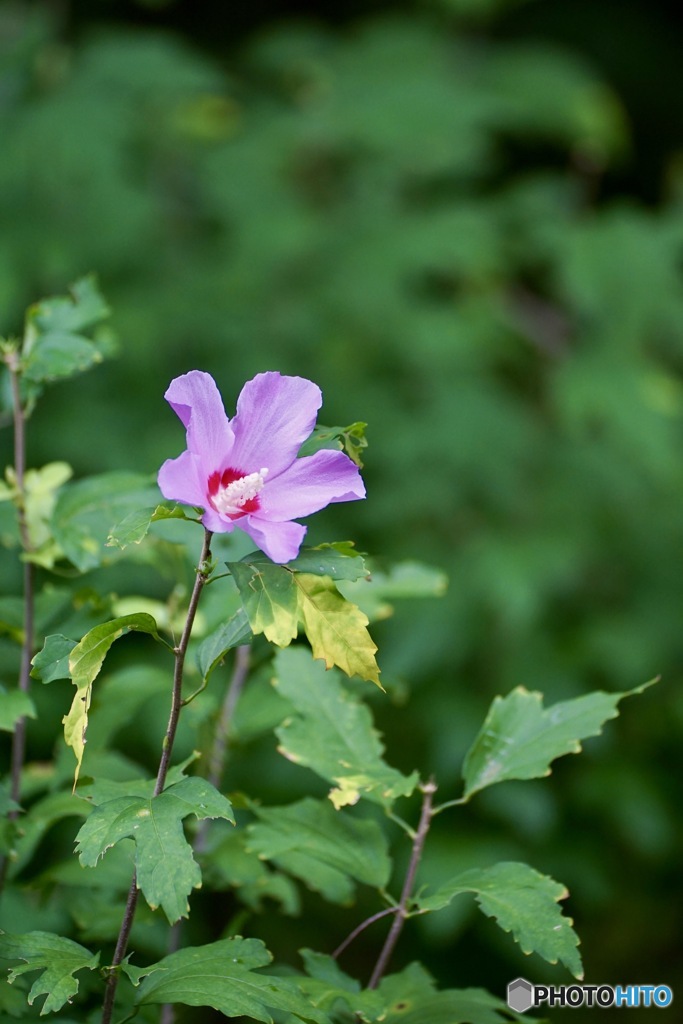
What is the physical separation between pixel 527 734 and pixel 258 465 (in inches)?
13.7

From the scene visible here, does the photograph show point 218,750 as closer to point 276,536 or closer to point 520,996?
point 520,996

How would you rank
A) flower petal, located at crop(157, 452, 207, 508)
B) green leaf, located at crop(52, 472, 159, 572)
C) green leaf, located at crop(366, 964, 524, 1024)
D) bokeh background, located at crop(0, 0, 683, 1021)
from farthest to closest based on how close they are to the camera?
bokeh background, located at crop(0, 0, 683, 1021), green leaf, located at crop(52, 472, 159, 572), green leaf, located at crop(366, 964, 524, 1024), flower petal, located at crop(157, 452, 207, 508)

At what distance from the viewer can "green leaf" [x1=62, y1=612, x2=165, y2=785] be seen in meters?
0.68

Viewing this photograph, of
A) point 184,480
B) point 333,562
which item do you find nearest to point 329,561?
point 333,562

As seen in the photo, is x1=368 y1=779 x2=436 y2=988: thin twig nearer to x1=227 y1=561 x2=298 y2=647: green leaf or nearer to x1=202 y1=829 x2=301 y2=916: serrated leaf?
x1=202 y1=829 x2=301 y2=916: serrated leaf

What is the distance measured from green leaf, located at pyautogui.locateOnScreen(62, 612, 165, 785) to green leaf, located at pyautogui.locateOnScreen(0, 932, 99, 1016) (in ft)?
0.43

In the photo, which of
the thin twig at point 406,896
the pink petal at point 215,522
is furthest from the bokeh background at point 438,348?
the pink petal at point 215,522

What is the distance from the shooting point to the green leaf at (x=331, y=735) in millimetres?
839

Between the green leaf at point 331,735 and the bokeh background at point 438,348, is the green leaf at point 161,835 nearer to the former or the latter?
the green leaf at point 331,735

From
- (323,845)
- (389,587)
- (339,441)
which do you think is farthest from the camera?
(389,587)

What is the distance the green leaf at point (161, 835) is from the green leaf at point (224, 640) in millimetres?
82

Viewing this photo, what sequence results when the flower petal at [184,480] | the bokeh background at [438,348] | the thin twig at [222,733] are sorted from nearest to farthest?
the flower petal at [184,480]
the thin twig at [222,733]
the bokeh background at [438,348]

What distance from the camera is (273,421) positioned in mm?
732

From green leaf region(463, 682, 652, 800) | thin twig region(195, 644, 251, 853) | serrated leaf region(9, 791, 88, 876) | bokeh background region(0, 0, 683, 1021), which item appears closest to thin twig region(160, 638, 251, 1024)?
thin twig region(195, 644, 251, 853)
